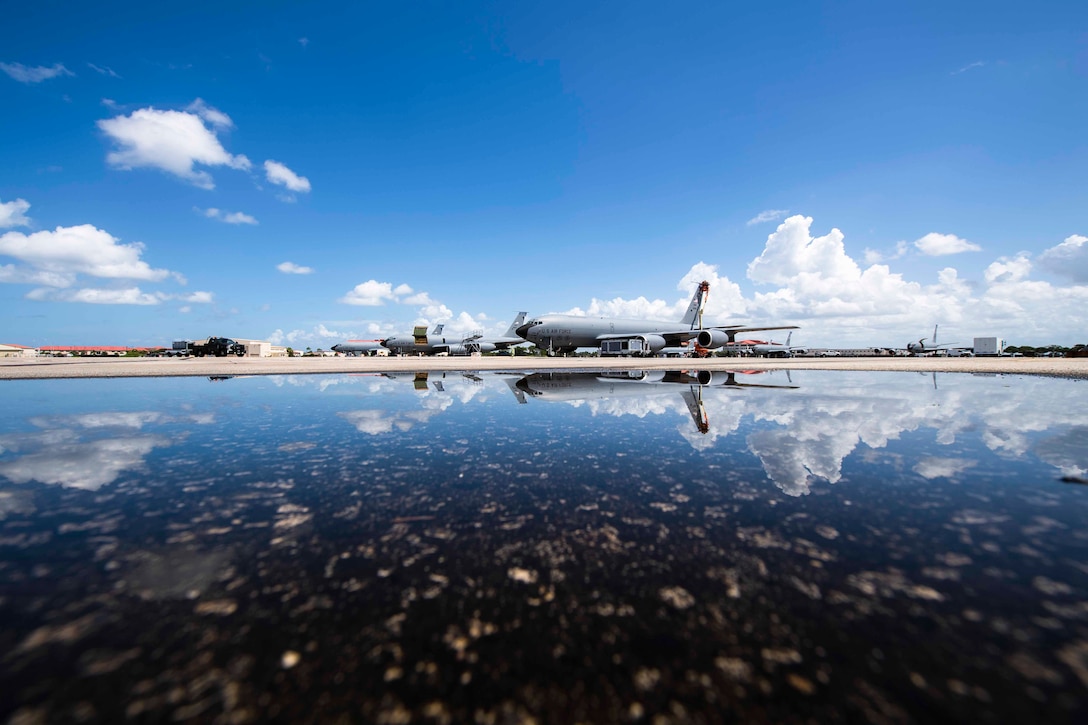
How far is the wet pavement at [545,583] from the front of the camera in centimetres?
126

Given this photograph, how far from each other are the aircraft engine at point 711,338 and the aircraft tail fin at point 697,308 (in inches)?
515

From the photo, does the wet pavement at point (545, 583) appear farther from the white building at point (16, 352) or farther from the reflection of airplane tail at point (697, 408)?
the white building at point (16, 352)

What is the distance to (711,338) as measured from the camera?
47062 millimetres

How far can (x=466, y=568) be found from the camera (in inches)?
77.3

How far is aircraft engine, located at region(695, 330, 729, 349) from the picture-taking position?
46.0m

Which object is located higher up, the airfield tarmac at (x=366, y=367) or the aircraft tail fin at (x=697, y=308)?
the aircraft tail fin at (x=697, y=308)

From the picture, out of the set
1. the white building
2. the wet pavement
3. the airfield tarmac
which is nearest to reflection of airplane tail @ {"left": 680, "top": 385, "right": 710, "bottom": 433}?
the wet pavement

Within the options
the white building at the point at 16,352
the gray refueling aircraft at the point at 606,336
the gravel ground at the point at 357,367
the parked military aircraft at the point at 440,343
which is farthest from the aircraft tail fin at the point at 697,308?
the white building at the point at 16,352

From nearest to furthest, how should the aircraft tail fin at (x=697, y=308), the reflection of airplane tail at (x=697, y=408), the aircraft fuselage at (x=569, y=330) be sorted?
the reflection of airplane tail at (x=697, y=408)
the aircraft fuselage at (x=569, y=330)
the aircraft tail fin at (x=697, y=308)

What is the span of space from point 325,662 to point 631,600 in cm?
114

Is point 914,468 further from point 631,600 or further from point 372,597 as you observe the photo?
point 372,597

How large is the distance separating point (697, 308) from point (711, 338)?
653 inches

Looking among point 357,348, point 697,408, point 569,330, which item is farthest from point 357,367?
point 357,348

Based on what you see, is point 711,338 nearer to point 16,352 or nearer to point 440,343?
point 440,343
